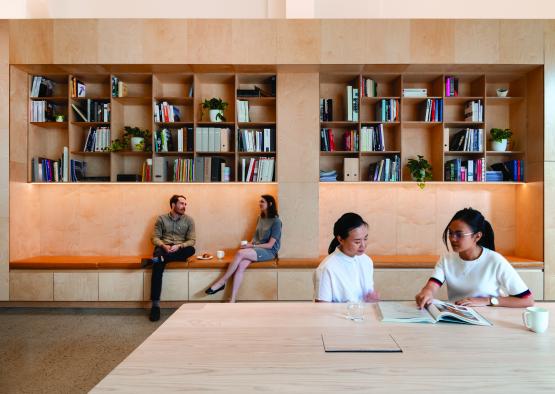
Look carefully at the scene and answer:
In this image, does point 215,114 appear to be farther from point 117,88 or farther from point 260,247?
point 260,247

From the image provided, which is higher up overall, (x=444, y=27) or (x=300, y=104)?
(x=444, y=27)

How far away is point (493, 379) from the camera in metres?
1.20

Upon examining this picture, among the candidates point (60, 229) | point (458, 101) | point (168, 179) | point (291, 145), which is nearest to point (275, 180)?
point (291, 145)

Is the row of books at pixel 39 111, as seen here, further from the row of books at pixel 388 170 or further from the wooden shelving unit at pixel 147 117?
the row of books at pixel 388 170

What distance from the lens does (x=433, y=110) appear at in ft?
15.7

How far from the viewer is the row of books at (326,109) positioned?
4.83m

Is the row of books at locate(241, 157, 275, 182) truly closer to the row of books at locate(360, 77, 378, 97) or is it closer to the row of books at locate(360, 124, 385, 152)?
the row of books at locate(360, 124, 385, 152)

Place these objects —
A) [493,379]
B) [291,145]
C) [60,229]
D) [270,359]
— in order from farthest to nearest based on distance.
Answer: [60,229] < [291,145] < [270,359] < [493,379]

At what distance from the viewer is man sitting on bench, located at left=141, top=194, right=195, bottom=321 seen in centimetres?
444

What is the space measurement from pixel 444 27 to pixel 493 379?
167 inches

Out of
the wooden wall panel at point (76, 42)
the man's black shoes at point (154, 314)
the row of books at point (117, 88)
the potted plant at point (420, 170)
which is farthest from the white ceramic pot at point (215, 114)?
the potted plant at point (420, 170)

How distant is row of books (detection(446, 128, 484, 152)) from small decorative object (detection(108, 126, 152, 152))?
373 cm
